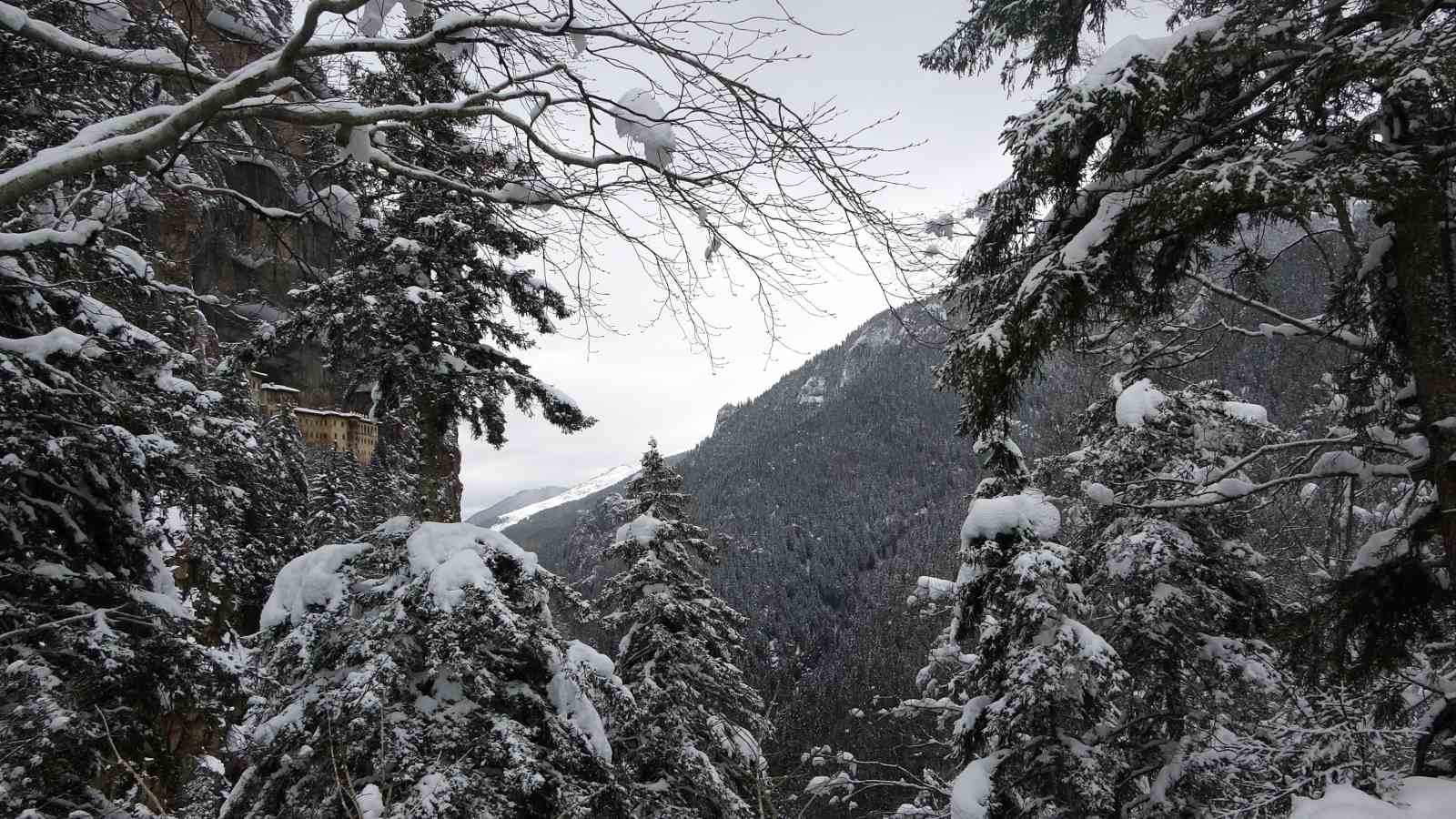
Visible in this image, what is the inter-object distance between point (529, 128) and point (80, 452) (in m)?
4.49

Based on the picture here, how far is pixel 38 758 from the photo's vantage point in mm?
3955

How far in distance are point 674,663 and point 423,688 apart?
5.42 meters

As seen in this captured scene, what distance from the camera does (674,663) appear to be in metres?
11.6

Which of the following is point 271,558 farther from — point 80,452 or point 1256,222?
point 1256,222

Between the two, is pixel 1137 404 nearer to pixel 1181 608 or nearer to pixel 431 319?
pixel 1181 608

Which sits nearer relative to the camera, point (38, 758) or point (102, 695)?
point (38, 758)

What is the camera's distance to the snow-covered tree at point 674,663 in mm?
10812

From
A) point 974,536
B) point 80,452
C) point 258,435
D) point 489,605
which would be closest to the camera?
point 80,452

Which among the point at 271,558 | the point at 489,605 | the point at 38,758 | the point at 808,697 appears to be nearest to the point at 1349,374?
the point at 489,605

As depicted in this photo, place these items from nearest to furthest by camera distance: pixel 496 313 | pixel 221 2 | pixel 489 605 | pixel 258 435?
1. pixel 221 2
2. pixel 489 605
3. pixel 258 435
4. pixel 496 313

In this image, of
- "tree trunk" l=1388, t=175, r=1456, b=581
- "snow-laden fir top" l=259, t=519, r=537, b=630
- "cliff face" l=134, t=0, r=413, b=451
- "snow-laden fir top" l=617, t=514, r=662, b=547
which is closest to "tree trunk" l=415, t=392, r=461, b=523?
"cliff face" l=134, t=0, r=413, b=451

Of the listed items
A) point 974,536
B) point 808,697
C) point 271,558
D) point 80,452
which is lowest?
point 808,697

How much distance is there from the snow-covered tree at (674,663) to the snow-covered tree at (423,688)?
3.70 metres

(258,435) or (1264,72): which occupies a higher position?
(258,435)
